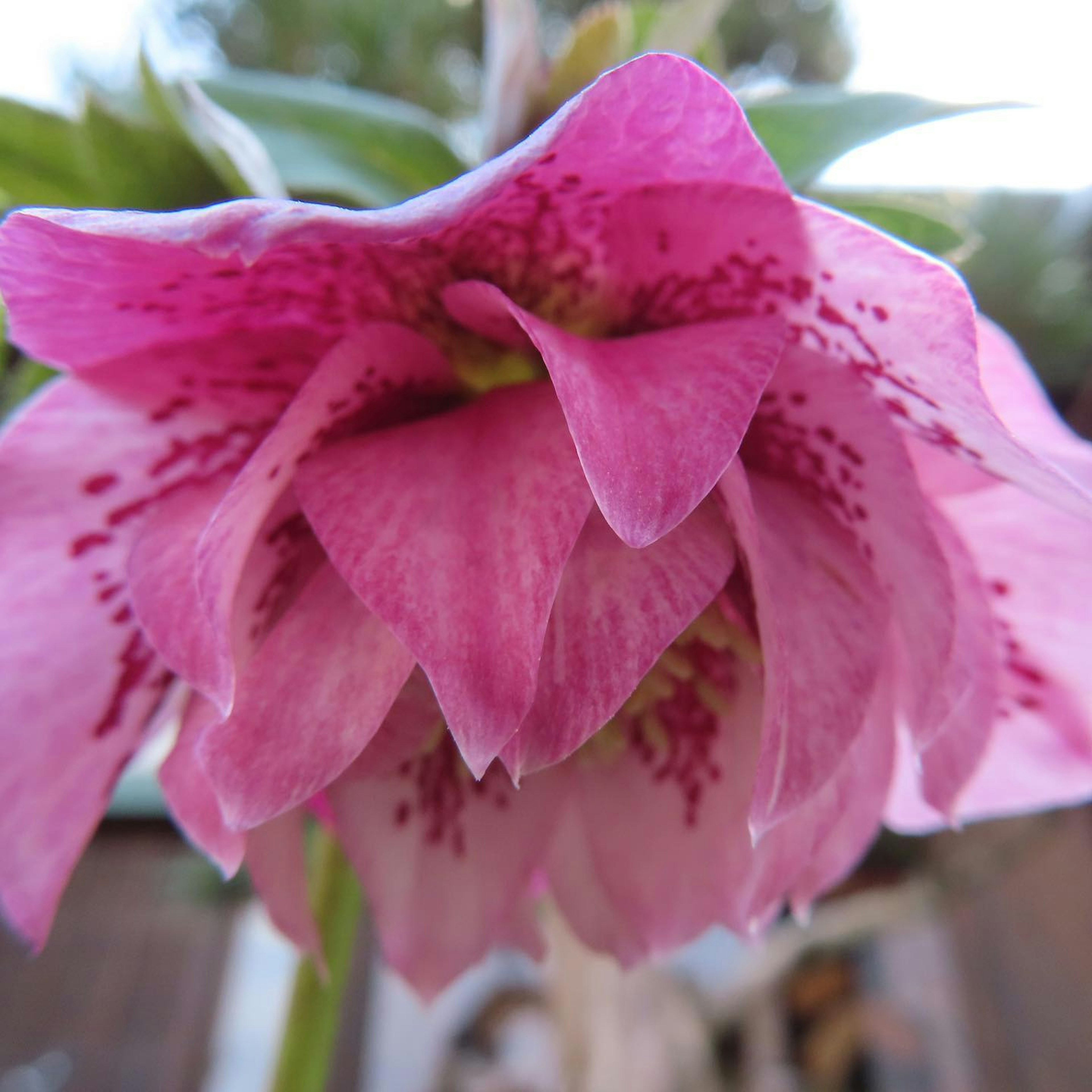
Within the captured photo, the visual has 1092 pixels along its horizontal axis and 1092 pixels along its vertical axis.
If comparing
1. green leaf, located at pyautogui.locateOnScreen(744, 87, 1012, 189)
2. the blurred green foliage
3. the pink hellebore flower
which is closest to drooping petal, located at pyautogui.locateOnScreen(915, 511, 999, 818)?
the pink hellebore flower

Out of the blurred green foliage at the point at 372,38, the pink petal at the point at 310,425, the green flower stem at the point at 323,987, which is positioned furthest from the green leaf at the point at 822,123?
the blurred green foliage at the point at 372,38

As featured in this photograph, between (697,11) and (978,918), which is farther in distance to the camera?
(978,918)

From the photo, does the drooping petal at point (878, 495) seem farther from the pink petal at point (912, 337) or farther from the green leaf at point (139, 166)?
the green leaf at point (139, 166)

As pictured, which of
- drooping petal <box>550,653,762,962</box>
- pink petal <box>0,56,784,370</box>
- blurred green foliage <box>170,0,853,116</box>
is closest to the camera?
pink petal <box>0,56,784,370</box>

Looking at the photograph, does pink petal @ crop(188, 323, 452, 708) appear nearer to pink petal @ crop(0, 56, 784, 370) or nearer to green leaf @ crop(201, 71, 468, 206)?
pink petal @ crop(0, 56, 784, 370)

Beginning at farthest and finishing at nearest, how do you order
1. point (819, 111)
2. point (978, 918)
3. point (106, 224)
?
point (978, 918) → point (819, 111) → point (106, 224)

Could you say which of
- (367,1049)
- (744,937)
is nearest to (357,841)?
(744,937)

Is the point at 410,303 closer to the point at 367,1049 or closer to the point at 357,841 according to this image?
the point at 357,841
